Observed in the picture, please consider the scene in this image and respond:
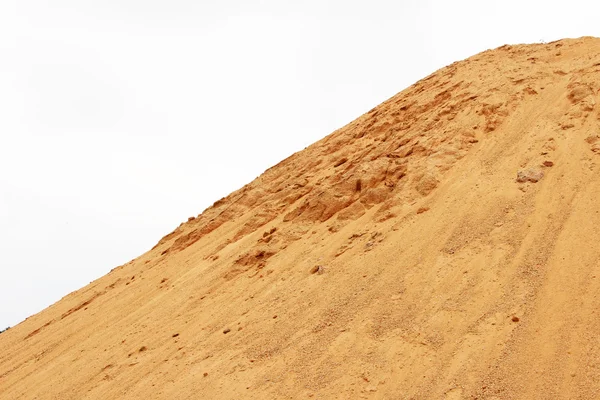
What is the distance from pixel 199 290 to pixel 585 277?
260 inches

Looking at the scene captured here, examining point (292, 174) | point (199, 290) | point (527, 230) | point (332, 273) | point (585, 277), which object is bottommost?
point (585, 277)

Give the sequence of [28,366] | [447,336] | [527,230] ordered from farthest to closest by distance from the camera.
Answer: [28,366] → [527,230] → [447,336]

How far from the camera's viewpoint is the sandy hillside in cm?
614

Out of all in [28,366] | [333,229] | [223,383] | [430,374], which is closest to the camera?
[430,374]

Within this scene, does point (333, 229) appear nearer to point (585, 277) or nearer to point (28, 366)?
point (585, 277)

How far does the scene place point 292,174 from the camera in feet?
43.8

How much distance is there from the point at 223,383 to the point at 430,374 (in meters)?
2.73

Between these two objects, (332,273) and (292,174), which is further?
(292,174)

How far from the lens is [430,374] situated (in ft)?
19.5

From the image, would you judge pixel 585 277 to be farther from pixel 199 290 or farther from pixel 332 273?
pixel 199 290

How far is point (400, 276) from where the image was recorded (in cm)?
775

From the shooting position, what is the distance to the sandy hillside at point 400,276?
6.14 m

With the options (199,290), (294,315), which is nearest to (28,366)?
(199,290)

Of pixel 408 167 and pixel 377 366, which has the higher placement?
pixel 408 167
